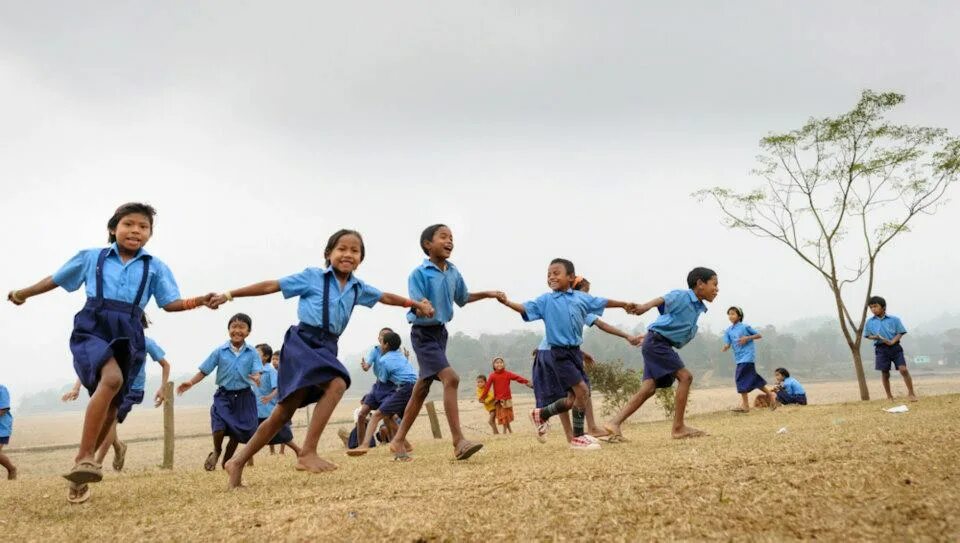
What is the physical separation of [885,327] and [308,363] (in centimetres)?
1196

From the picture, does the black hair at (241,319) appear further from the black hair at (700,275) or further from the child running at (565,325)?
the black hair at (700,275)

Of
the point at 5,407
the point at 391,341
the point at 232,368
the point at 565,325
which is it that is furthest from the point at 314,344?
the point at 5,407

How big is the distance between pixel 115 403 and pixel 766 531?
393cm

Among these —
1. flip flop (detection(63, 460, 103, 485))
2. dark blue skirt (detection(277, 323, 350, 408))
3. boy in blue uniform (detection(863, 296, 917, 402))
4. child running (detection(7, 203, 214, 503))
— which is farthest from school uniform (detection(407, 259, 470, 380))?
boy in blue uniform (detection(863, 296, 917, 402))

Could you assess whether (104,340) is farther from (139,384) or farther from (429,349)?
(139,384)

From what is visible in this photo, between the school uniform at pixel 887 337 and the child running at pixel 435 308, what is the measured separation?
9877 millimetres

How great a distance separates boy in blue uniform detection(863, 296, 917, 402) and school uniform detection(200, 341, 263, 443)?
10870 millimetres

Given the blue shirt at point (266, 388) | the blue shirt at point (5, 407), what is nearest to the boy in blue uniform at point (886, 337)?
the blue shirt at point (266, 388)

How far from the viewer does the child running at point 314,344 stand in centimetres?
433

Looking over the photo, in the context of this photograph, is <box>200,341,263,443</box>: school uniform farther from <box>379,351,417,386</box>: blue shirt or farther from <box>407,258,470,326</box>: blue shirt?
<box>407,258,470,326</box>: blue shirt

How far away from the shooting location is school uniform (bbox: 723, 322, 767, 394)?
530 inches

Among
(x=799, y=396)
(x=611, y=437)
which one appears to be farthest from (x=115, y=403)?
(x=799, y=396)

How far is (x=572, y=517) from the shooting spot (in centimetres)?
245

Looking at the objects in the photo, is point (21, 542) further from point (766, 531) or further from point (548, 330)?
point (548, 330)
